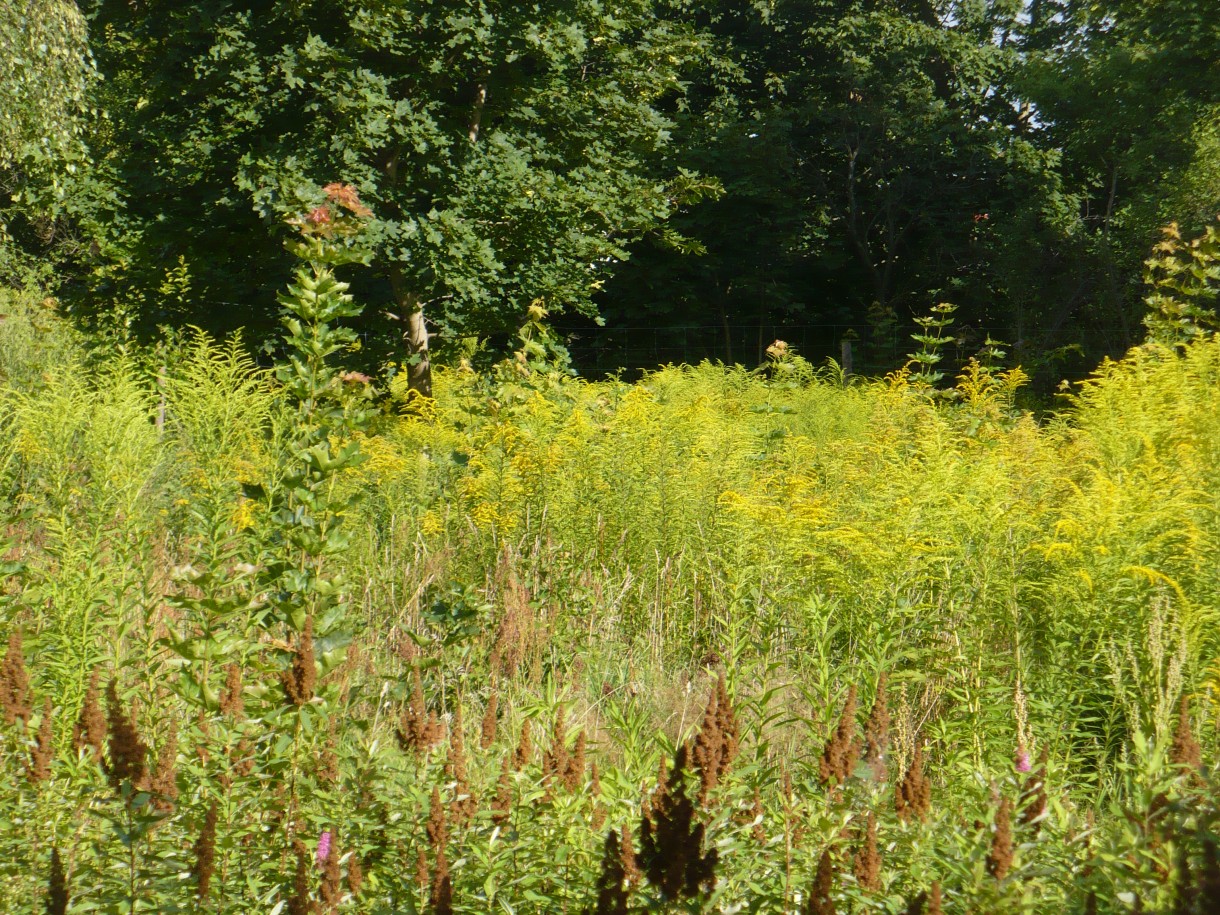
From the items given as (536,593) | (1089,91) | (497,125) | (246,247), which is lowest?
(536,593)

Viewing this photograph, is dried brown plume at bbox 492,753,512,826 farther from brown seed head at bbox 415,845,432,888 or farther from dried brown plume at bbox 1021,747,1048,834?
dried brown plume at bbox 1021,747,1048,834

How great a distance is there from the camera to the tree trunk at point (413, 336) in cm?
1203

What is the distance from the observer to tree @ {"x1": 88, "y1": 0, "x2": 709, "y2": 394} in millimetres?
10328

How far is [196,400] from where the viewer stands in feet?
18.9

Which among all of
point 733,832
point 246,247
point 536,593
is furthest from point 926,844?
point 246,247

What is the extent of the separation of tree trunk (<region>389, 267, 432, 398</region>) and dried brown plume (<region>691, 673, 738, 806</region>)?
10.2 metres

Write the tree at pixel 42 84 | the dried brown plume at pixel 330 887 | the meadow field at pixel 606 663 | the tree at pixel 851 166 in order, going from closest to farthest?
1. the dried brown plume at pixel 330 887
2. the meadow field at pixel 606 663
3. the tree at pixel 42 84
4. the tree at pixel 851 166

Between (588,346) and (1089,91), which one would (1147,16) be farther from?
(588,346)

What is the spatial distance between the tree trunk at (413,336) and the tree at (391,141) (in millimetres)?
25

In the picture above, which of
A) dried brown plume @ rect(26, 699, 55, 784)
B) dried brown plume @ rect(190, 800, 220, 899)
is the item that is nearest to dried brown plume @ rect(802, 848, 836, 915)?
dried brown plume @ rect(190, 800, 220, 899)

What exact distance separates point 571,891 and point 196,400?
437cm

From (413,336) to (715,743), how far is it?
11076mm

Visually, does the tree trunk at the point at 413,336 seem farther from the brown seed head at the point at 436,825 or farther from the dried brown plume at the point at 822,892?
the dried brown plume at the point at 822,892

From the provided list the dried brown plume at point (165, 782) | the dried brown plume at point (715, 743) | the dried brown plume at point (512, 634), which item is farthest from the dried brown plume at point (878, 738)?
the dried brown plume at point (165, 782)
